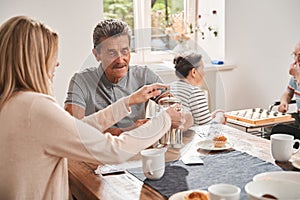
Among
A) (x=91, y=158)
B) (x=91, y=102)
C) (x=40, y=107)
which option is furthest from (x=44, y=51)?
(x=91, y=102)

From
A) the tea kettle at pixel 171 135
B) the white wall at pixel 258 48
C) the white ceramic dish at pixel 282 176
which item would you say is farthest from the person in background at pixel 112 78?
the white wall at pixel 258 48

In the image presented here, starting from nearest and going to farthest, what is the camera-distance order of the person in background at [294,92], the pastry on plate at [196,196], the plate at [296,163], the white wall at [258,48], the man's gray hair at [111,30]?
the pastry on plate at [196,196]
the plate at [296,163]
the man's gray hair at [111,30]
the person in background at [294,92]
the white wall at [258,48]

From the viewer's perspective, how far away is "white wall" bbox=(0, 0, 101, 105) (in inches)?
105

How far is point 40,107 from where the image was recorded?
1.16m

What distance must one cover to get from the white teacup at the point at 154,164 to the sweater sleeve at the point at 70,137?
0.10m

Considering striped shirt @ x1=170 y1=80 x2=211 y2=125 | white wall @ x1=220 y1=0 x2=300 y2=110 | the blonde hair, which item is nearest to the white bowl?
striped shirt @ x1=170 y1=80 x2=211 y2=125

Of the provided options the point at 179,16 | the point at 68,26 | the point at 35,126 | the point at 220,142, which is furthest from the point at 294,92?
the point at 35,126

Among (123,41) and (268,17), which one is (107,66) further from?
(268,17)

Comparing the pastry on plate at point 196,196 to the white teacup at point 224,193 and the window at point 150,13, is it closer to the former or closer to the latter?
the white teacup at point 224,193

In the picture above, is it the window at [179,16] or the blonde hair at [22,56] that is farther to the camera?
the window at [179,16]

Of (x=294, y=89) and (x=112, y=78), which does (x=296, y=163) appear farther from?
(x=294, y=89)

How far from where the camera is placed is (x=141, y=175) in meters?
1.38

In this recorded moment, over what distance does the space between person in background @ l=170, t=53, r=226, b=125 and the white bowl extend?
31cm

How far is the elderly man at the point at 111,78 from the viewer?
149 cm
